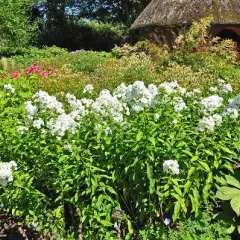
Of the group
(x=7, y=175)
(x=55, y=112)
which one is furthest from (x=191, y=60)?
(x=7, y=175)

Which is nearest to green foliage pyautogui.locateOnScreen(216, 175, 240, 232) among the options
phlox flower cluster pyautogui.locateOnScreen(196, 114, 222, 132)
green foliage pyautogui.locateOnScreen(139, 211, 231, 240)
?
green foliage pyautogui.locateOnScreen(139, 211, 231, 240)

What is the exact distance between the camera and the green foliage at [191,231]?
3.85 metres

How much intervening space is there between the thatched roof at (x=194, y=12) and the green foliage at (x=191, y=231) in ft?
47.6

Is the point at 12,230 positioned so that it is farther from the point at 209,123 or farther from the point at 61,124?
the point at 209,123

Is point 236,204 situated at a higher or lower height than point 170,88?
lower

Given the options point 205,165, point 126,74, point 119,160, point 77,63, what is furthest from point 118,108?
point 77,63

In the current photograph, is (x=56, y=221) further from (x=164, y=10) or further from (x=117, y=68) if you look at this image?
(x=164, y=10)

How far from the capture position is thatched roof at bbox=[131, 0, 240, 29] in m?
17.8

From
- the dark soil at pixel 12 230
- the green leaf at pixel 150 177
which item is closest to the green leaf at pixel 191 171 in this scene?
the green leaf at pixel 150 177

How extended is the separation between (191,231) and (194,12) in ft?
49.6

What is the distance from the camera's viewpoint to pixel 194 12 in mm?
18016

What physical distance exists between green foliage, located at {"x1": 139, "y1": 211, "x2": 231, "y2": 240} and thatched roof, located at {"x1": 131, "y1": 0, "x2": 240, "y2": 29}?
47.6ft

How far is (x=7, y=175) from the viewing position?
3836mm

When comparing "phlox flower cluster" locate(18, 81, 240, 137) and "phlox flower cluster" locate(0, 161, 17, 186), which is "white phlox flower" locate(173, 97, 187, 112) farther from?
"phlox flower cluster" locate(0, 161, 17, 186)
